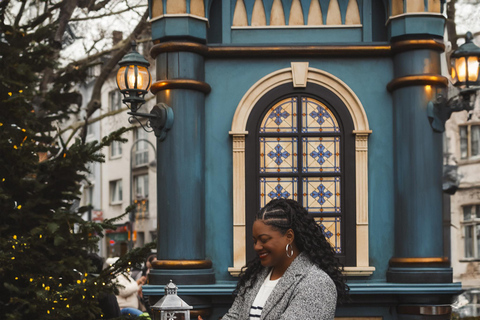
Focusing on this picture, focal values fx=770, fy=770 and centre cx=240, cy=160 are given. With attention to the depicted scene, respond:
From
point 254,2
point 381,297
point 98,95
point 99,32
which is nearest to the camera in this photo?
point 381,297

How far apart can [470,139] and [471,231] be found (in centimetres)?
344

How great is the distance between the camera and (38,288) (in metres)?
7.71

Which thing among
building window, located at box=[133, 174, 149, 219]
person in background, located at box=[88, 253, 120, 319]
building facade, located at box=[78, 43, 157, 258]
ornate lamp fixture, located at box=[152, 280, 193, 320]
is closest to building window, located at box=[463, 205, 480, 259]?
building facade, located at box=[78, 43, 157, 258]

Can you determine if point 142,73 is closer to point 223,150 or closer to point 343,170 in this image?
point 223,150

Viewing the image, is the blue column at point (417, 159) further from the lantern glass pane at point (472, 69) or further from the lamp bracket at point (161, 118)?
the lamp bracket at point (161, 118)

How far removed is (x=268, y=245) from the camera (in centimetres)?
432

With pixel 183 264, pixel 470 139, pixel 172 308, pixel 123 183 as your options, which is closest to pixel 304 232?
pixel 172 308

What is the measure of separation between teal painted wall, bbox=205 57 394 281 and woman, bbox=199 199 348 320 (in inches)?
128

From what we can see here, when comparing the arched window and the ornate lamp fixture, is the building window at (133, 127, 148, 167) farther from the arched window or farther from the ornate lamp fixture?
the ornate lamp fixture

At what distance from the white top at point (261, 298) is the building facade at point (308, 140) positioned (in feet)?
10.3

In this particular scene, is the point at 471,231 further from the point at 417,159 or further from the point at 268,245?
the point at 268,245

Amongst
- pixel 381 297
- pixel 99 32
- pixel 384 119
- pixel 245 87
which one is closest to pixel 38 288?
pixel 245 87

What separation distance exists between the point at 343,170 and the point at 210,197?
1379 millimetres

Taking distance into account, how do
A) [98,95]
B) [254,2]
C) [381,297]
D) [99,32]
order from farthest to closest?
[99,32], [98,95], [254,2], [381,297]
